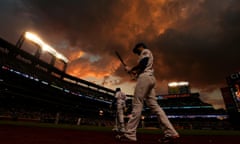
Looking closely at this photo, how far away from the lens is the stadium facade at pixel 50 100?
33656 mm

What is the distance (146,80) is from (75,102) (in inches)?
1938

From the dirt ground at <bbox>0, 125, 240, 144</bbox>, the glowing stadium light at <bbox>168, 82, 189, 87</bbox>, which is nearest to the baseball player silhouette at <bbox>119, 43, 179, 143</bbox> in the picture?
the dirt ground at <bbox>0, 125, 240, 144</bbox>

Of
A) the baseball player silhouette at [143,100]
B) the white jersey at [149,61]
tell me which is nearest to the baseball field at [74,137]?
the baseball player silhouette at [143,100]

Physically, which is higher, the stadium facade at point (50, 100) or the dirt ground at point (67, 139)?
the stadium facade at point (50, 100)

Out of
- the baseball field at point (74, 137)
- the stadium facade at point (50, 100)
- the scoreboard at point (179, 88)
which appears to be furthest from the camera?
the scoreboard at point (179, 88)

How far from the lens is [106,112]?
54594 mm

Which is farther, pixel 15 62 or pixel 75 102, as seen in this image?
pixel 75 102

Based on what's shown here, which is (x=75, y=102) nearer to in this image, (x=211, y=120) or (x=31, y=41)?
(x=31, y=41)

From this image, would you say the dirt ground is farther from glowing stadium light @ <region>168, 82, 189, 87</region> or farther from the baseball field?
glowing stadium light @ <region>168, 82, 189, 87</region>

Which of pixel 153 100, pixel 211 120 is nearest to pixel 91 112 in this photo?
pixel 211 120

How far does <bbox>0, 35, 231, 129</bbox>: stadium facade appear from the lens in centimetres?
3366

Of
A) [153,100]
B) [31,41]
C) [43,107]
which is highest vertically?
[31,41]

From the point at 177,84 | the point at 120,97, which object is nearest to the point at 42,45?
the point at 120,97

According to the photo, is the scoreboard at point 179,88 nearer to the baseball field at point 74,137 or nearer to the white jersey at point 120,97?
the white jersey at point 120,97
